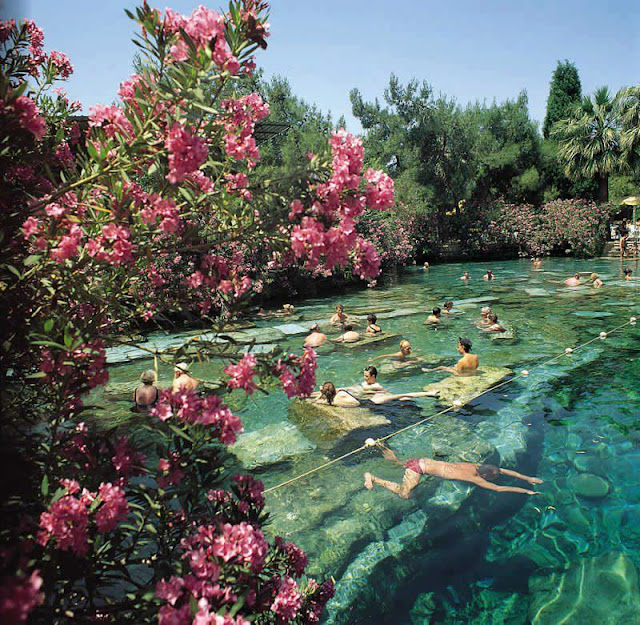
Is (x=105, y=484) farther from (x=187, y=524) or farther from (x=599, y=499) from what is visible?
(x=599, y=499)

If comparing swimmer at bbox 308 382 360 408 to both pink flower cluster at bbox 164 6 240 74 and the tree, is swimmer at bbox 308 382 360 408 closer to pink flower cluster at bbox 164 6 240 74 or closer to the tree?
pink flower cluster at bbox 164 6 240 74

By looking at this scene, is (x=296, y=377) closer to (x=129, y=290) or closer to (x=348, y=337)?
(x=129, y=290)

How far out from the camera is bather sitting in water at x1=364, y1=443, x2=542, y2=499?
6535mm

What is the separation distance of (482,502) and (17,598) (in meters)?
5.81

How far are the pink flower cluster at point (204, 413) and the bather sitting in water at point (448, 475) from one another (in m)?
4.55

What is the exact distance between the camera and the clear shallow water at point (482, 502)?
489cm

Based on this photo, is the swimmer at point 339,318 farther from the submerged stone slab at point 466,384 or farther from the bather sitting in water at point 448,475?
the bather sitting in water at point 448,475

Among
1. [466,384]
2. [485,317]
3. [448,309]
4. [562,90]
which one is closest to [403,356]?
[466,384]

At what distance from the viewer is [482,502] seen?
6.32 m

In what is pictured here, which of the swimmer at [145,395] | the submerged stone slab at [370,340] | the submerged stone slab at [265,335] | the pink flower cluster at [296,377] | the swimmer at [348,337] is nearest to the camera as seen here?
the pink flower cluster at [296,377]

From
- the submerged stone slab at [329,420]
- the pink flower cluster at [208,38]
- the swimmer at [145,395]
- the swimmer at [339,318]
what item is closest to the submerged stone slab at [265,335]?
the swimmer at [339,318]

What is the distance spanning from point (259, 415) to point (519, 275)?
20.7m

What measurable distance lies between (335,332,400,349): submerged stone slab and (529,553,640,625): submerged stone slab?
8.56m

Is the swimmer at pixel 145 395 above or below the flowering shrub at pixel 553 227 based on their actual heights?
below
